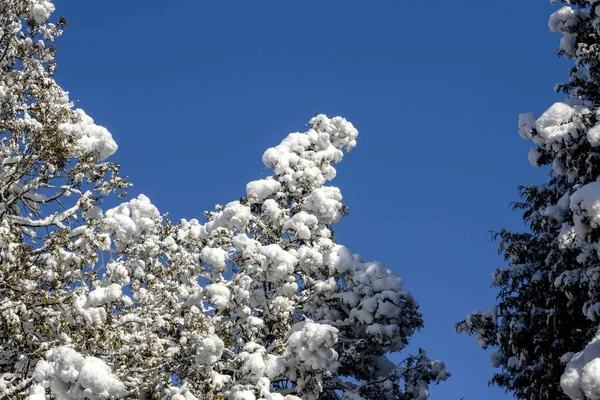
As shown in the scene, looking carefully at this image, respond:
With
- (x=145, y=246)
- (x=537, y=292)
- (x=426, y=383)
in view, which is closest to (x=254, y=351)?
(x=145, y=246)

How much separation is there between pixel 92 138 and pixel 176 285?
353 centimetres

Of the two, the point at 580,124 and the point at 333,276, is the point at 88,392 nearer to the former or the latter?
the point at 580,124

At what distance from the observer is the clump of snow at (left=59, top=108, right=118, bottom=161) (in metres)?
13.5

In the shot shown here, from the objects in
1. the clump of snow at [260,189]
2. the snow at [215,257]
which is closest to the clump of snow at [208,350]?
the snow at [215,257]

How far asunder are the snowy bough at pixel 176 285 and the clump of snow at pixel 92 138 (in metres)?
0.03

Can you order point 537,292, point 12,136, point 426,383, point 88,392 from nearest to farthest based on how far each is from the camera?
point 88,392 < point 12,136 < point 537,292 < point 426,383

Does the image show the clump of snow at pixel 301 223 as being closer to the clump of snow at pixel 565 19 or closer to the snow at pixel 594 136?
the clump of snow at pixel 565 19

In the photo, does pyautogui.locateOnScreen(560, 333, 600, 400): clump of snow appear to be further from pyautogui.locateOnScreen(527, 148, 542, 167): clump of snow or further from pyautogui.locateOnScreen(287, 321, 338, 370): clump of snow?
pyautogui.locateOnScreen(287, 321, 338, 370): clump of snow

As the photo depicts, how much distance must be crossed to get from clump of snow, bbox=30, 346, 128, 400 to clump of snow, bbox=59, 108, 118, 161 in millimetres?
4962

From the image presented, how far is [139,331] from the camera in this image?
1313 cm

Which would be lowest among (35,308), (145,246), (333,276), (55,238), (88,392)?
(88,392)

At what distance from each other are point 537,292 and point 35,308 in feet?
37.0

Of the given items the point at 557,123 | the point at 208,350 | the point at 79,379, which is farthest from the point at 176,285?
the point at 557,123

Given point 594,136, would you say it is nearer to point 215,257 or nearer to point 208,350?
point 208,350
